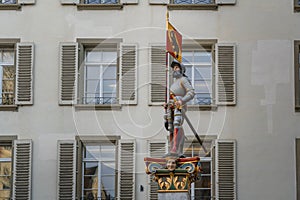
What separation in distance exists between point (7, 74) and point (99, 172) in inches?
122

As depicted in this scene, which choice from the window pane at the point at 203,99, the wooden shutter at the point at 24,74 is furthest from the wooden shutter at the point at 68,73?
the window pane at the point at 203,99

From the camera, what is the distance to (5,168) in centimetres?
2131

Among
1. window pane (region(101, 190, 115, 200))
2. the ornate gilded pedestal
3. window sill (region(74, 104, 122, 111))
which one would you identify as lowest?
window pane (region(101, 190, 115, 200))

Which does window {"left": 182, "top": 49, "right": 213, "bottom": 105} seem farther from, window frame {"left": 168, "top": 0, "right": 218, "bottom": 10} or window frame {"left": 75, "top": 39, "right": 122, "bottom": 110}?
window frame {"left": 75, "top": 39, "right": 122, "bottom": 110}

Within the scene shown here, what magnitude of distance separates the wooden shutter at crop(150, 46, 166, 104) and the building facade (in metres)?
0.02

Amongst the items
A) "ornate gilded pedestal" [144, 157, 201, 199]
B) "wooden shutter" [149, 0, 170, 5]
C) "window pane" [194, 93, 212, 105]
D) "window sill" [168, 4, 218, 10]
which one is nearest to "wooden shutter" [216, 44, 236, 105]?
"window pane" [194, 93, 212, 105]

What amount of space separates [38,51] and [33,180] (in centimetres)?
292

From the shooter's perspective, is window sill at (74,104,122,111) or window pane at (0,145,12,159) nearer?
window sill at (74,104,122,111)

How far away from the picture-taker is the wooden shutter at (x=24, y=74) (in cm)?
2119

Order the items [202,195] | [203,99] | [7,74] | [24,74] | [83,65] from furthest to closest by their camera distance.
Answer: [7,74] → [83,65] → [203,99] → [24,74] → [202,195]

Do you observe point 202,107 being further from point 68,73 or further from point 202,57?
point 68,73

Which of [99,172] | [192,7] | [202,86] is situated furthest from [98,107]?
[192,7]

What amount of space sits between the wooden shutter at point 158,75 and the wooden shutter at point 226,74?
1208 millimetres

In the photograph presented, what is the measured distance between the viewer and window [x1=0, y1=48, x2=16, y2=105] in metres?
21.5
